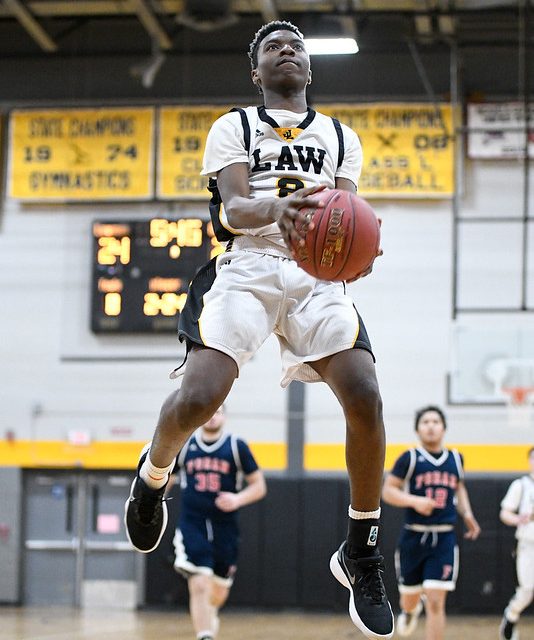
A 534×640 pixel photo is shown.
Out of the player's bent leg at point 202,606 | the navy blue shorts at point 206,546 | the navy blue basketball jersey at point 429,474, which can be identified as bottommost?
the player's bent leg at point 202,606

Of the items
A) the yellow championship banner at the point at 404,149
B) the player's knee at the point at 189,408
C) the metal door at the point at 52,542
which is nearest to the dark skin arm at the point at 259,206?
the player's knee at the point at 189,408

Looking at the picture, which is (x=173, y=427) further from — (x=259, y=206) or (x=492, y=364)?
(x=492, y=364)

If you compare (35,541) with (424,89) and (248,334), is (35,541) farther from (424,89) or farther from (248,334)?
(248,334)

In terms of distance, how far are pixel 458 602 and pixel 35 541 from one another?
513cm

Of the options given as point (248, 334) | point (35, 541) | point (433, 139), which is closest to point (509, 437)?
point (433, 139)

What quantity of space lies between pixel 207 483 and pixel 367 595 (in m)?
5.63

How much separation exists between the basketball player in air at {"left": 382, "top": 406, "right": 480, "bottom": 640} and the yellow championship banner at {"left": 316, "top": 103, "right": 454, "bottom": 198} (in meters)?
4.77

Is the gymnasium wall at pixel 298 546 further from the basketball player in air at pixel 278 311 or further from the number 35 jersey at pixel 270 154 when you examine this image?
the number 35 jersey at pixel 270 154

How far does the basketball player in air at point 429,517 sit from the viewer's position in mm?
9094

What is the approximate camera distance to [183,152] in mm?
14047

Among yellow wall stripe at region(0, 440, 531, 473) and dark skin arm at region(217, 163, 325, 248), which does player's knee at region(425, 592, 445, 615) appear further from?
dark skin arm at region(217, 163, 325, 248)

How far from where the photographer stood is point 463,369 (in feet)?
43.4

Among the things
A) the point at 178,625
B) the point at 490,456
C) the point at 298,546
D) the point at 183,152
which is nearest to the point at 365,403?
the point at 178,625

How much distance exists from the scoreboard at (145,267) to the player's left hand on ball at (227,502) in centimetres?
337
